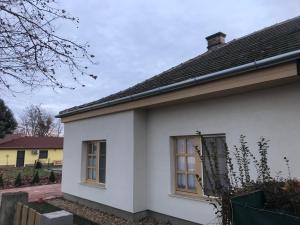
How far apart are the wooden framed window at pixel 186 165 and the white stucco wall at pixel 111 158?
1.37 m

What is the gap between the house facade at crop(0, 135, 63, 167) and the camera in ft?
128

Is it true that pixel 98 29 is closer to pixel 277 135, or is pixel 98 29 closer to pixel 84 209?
pixel 277 135

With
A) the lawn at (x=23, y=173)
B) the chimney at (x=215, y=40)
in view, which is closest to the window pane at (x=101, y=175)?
the chimney at (x=215, y=40)

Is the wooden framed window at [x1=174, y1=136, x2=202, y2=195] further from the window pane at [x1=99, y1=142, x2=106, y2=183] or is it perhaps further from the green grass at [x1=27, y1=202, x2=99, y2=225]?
the window pane at [x1=99, y1=142, x2=106, y2=183]

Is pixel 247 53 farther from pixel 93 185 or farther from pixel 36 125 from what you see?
pixel 36 125

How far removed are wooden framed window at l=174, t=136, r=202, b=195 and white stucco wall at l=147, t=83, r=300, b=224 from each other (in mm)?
243

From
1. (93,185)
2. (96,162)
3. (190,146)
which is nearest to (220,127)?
(190,146)

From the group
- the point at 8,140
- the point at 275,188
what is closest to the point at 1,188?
the point at 275,188

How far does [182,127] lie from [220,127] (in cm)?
122

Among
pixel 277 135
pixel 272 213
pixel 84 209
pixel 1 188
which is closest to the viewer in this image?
pixel 272 213

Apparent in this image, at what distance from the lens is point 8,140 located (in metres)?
41.1

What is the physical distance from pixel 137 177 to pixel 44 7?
5.32 m

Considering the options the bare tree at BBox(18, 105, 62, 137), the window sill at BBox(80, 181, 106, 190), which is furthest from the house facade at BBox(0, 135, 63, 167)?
the window sill at BBox(80, 181, 106, 190)

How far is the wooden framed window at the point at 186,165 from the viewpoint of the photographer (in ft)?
24.6
